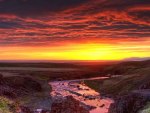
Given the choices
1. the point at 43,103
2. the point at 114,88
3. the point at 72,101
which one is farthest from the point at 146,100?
the point at 114,88

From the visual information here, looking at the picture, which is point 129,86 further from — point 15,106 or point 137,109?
point 15,106

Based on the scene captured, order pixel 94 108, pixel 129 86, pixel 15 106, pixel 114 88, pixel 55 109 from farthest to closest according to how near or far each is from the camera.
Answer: pixel 114 88 < pixel 129 86 < pixel 94 108 < pixel 55 109 < pixel 15 106

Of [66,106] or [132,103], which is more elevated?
[132,103]

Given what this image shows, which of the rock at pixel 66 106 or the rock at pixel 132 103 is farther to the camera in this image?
the rock at pixel 66 106

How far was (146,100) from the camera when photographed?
45.3 m

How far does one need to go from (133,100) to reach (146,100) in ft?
7.30

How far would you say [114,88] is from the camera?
4168 inches

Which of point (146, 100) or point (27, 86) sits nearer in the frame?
point (146, 100)

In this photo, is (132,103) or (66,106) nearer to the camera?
(132,103)

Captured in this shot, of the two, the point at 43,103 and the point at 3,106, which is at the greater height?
the point at 3,106

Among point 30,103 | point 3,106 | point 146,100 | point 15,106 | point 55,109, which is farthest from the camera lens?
point 30,103

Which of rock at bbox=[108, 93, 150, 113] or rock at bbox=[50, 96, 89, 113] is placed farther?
rock at bbox=[50, 96, 89, 113]

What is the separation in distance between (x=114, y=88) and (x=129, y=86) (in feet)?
27.3

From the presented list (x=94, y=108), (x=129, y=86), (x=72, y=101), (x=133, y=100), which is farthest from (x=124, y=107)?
(x=129, y=86)
